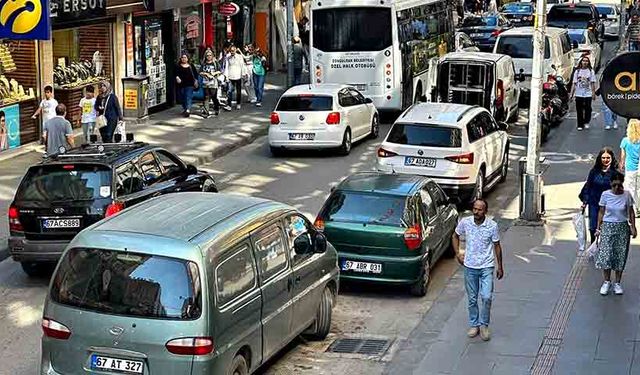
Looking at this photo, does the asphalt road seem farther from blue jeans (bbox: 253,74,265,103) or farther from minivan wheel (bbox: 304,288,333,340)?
blue jeans (bbox: 253,74,265,103)

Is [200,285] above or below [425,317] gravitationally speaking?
above

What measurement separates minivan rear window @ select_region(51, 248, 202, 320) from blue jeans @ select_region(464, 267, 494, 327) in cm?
387

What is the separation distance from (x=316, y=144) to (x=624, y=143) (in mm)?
8212

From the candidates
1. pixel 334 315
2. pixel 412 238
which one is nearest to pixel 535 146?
pixel 412 238

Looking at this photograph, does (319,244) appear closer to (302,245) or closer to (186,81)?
(302,245)

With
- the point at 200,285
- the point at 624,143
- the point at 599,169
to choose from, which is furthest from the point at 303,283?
the point at 624,143

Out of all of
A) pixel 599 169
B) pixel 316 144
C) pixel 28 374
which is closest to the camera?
pixel 28 374

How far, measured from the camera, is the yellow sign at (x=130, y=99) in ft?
94.3

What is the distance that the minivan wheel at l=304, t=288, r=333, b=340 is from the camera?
1266cm

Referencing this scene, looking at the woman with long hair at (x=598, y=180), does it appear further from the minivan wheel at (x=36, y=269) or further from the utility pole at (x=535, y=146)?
the minivan wheel at (x=36, y=269)

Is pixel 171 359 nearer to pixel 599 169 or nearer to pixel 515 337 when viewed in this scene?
pixel 515 337

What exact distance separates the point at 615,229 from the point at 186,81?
17.3 metres

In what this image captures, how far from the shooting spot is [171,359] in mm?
9641

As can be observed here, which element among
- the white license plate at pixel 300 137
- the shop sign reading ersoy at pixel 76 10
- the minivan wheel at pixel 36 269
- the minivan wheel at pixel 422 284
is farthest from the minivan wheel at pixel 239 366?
the shop sign reading ersoy at pixel 76 10
